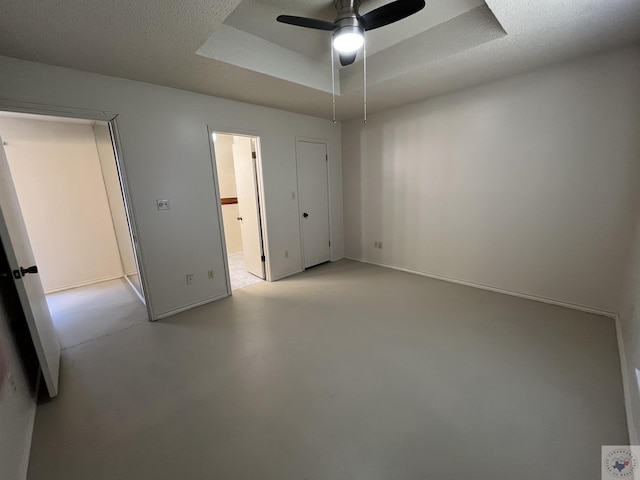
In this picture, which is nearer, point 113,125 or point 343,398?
point 343,398

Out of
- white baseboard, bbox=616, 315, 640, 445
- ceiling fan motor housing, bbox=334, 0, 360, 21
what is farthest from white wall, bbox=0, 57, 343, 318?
white baseboard, bbox=616, 315, 640, 445

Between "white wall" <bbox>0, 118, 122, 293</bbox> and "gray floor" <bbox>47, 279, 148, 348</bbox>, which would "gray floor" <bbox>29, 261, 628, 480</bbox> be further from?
"white wall" <bbox>0, 118, 122, 293</bbox>

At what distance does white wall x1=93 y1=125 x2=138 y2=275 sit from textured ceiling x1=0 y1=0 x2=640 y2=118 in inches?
80.2

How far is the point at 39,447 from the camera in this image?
1.45 m

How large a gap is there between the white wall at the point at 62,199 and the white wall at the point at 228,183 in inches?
72.0

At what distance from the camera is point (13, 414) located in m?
1.38

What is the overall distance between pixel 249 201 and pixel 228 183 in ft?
5.73

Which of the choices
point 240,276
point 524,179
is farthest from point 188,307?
point 524,179

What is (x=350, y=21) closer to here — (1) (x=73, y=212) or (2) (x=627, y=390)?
(2) (x=627, y=390)

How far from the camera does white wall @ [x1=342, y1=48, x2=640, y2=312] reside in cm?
234

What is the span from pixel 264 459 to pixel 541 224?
324 cm

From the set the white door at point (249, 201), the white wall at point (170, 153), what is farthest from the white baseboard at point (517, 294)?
the white wall at point (170, 153)

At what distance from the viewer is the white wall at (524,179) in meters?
2.34

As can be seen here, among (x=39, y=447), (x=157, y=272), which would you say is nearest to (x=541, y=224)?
(x=157, y=272)
